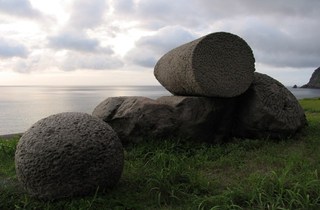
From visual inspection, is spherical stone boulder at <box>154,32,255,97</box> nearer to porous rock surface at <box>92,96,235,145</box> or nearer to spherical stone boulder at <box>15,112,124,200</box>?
porous rock surface at <box>92,96,235,145</box>

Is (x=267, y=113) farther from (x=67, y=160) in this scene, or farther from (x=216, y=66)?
(x=67, y=160)

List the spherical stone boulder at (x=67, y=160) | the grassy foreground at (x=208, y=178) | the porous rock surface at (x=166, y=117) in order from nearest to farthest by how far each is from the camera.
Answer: the grassy foreground at (x=208, y=178)
the spherical stone boulder at (x=67, y=160)
the porous rock surface at (x=166, y=117)

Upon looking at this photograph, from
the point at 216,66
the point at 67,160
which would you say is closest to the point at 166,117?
the point at 216,66

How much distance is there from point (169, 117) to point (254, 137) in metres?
2.14

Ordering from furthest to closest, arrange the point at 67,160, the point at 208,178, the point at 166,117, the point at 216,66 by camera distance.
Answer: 1. the point at 216,66
2. the point at 166,117
3. the point at 208,178
4. the point at 67,160

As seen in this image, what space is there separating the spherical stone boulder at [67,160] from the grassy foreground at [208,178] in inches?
7.6

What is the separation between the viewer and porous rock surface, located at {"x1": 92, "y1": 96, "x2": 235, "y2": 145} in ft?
28.9

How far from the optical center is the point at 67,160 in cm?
586

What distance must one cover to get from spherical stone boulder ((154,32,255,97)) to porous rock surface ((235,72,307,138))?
0.39 m

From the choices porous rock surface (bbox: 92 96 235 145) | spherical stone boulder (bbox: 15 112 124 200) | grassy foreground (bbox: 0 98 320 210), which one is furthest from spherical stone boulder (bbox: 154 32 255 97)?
spherical stone boulder (bbox: 15 112 124 200)

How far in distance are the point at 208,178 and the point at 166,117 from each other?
212 centimetres

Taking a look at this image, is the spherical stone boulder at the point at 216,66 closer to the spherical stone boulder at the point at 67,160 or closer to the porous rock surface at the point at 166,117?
the porous rock surface at the point at 166,117

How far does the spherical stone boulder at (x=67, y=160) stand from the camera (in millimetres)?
5887

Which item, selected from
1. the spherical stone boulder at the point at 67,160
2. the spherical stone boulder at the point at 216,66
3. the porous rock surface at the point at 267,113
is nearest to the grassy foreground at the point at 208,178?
the spherical stone boulder at the point at 67,160
